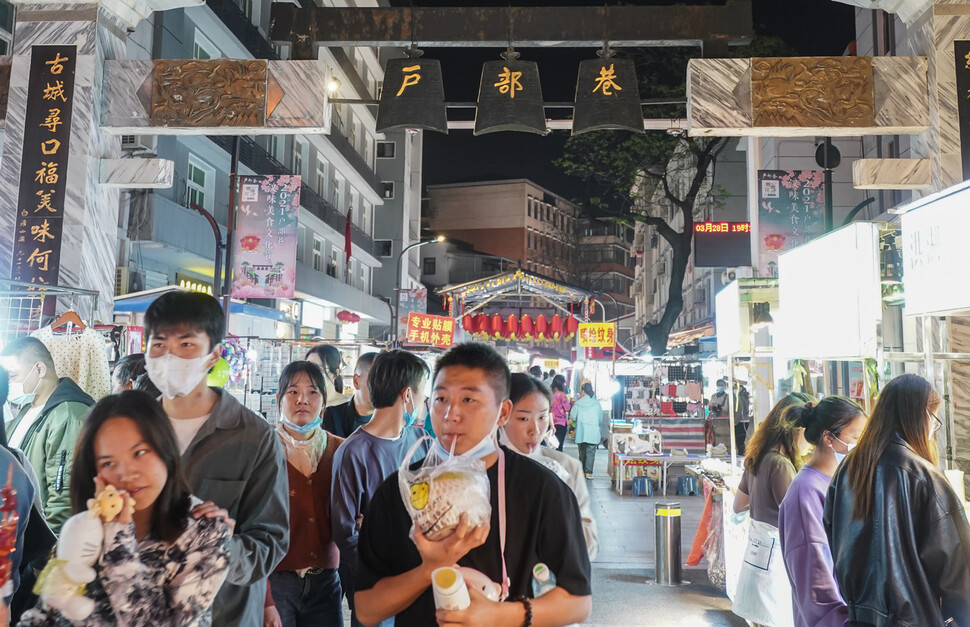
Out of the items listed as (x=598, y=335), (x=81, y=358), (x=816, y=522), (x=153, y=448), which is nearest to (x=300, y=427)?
(x=153, y=448)

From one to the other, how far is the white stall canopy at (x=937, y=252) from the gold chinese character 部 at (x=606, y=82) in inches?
199

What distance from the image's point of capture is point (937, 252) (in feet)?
13.0

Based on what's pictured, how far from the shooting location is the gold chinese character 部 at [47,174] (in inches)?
321

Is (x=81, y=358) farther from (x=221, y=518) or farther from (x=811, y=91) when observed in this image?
(x=811, y=91)

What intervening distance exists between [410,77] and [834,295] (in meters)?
5.94

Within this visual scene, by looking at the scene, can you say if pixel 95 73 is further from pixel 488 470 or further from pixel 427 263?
pixel 427 263

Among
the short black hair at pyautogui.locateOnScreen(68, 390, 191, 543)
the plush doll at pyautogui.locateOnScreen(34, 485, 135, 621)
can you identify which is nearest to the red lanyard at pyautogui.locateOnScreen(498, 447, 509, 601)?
the short black hair at pyautogui.locateOnScreen(68, 390, 191, 543)

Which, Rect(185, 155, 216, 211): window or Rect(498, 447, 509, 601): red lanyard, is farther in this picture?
Rect(185, 155, 216, 211): window

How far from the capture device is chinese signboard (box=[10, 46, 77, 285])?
26.5ft

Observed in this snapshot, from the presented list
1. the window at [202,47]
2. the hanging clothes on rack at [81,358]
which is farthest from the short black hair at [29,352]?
the window at [202,47]

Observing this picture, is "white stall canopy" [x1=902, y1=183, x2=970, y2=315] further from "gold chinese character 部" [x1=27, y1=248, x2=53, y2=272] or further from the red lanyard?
"gold chinese character 部" [x1=27, y1=248, x2=53, y2=272]

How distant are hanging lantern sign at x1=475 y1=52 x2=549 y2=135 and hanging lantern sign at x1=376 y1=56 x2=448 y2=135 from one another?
49cm

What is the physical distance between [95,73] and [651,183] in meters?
20.7

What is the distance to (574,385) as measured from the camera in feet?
80.4
